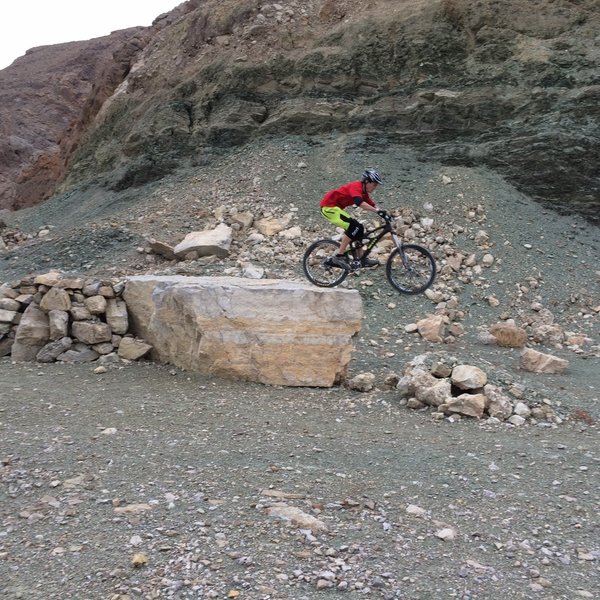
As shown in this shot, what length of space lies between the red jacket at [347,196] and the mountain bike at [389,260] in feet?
1.53

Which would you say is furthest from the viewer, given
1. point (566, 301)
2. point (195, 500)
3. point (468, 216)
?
point (468, 216)

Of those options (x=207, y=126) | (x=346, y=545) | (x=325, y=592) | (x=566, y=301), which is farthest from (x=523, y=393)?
(x=207, y=126)

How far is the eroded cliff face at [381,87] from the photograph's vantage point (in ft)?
50.8

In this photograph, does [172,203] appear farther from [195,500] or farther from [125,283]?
[195,500]

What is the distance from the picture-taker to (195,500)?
487 centimetres

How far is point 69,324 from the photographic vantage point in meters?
9.10

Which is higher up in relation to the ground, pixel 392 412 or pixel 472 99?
pixel 472 99

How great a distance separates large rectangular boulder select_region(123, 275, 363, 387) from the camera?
26.7 feet

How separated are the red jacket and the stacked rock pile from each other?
138 inches

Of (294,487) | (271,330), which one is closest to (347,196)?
(271,330)

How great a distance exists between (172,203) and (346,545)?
46.0ft

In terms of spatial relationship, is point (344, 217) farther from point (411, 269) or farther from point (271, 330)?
point (271, 330)

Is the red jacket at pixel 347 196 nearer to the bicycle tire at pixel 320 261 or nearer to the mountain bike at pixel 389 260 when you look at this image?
the mountain bike at pixel 389 260

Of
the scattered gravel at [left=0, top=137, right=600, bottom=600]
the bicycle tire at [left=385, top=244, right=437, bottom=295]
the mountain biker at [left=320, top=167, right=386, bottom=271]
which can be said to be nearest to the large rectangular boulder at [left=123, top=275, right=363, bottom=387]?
the scattered gravel at [left=0, top=137, right=600, bottom=600]
